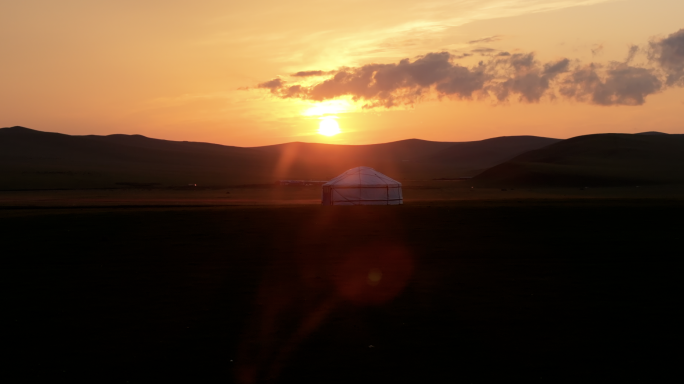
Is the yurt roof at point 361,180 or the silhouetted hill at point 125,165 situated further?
the silhouetted hill at point 125,165

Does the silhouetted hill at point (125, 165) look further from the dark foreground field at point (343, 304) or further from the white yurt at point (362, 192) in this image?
the dark foreground field at point (343, 304)

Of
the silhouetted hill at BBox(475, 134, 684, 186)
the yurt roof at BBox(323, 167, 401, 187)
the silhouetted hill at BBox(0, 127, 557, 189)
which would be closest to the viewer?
the yurt roof at BBox(323, 167, 401, 187)

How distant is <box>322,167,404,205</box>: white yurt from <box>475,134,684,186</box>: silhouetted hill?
51.9 m

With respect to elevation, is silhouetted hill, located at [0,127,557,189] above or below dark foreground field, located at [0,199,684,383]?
above

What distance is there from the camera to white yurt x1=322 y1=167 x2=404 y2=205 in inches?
1552

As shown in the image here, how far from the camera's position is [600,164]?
352 feet

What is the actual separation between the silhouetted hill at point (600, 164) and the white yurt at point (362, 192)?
51.9 m

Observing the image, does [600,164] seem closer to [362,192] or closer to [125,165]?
[362,192]

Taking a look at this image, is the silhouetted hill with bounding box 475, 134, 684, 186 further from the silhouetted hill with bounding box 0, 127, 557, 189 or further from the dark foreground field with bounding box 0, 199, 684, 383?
the dark foreground field with bounding box 0, 199, 684, 383

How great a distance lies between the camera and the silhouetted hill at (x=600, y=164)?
3442 inches

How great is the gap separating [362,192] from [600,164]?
81406 mm

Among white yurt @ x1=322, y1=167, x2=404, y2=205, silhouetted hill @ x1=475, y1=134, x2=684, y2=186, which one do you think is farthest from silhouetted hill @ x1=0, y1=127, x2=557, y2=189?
white yurt @ x1=322, y1=167, x2=404, y2=205

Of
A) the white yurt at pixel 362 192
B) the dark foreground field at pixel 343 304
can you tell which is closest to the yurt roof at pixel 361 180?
the white yurt at pixel 362 192

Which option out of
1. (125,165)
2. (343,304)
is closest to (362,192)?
(343,304)
